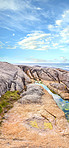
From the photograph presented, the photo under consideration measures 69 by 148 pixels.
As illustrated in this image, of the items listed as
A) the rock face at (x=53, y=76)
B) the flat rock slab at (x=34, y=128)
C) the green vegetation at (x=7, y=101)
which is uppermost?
the rock face at (x=53, y=76)

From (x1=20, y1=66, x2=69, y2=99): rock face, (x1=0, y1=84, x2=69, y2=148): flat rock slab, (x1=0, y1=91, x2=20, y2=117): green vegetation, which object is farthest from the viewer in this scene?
(x1=20, y1=66, x2=69, y2=99): rock face

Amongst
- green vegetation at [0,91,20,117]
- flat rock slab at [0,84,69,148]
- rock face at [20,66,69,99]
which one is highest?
rock face at [20,66,69,99]

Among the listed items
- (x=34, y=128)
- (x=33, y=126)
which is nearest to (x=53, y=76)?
(x=33, y=126)

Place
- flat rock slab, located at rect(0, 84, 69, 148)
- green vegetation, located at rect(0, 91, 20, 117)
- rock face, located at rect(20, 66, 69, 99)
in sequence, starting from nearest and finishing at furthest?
1. flat rock slab, located at rect(0, 84, 69, 148)
2. green vegetation, located at rect(0, 91, 20, 117)
3. rock face, located at rect(20, 66, 69, 99)

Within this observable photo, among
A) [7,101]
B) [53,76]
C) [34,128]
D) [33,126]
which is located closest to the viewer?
[34,128]

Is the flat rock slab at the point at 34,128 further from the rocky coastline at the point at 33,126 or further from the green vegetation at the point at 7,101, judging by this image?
the green vegetation at the point at 7,101

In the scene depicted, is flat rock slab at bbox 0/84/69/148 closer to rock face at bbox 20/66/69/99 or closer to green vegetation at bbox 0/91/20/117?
green vegetation at bbox 0/91/20/117

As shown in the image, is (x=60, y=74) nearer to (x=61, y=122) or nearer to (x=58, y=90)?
(x=58, y=90)

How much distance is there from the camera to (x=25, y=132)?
661 cm

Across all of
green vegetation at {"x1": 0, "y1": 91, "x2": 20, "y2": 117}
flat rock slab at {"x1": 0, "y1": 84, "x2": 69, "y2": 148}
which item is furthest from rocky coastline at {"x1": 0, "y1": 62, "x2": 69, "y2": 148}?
green vegetation at {"x1": 0, "y1": 91, "x2": 20, "y2": 117}

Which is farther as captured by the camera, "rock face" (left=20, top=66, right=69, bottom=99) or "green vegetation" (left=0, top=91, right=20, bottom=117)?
"rock face" (left=20, top=66, right=69, bottom=99)

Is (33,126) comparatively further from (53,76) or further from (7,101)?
(53,76)

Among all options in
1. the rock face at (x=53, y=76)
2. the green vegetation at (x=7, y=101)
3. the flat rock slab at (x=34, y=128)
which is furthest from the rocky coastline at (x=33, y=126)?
the rock face at (x=53, y=76)

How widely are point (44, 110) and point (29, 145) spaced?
4.66 m
